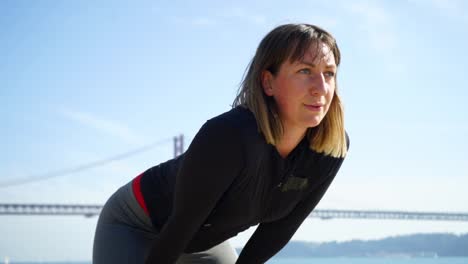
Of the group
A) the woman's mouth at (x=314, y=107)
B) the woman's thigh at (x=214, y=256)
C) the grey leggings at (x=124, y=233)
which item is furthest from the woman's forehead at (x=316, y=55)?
the woman's thigh at (x=214, y=256)

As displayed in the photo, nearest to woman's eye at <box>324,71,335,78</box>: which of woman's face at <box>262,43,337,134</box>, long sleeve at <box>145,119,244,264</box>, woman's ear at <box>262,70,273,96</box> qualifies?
woman's face at <box>262,43,337,134</box>

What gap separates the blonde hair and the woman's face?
18 mm

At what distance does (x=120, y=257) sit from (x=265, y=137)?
0.59 meters

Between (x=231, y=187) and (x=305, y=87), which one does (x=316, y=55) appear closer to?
(x=305, y=87)

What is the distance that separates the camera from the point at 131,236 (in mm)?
1850

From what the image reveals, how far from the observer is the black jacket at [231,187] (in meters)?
1.53

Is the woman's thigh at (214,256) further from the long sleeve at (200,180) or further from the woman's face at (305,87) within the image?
the woman's face at (305,87)

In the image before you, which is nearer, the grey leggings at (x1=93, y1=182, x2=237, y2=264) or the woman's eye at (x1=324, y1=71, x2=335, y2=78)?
the woman's eye at (x1=324, y1=71, x2=335, y2=78)

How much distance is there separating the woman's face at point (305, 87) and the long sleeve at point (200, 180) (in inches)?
8.0

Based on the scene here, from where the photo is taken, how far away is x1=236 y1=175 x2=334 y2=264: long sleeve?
2.05 m

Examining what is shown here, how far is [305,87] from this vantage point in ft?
5.26

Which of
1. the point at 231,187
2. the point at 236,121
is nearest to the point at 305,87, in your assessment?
the point at 236,121

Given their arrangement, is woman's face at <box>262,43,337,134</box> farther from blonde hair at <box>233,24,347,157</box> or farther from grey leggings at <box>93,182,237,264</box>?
grey leggings at <box>93,182,237,264</box>

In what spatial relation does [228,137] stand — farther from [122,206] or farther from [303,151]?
[122,206]
